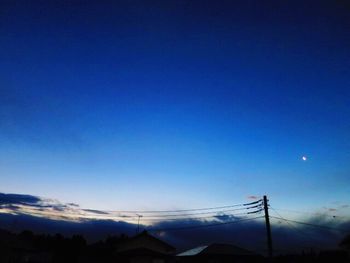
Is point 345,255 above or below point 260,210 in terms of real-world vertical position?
below

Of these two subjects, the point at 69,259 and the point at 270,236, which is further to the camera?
the point at 69,259

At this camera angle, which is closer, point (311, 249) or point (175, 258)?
point (175, 258)

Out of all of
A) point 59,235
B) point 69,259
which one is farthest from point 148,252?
point 59,235

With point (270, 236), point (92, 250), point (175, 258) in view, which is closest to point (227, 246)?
point (175, 258)

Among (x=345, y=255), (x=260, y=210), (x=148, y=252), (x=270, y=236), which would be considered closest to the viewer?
(x=270, y=236)

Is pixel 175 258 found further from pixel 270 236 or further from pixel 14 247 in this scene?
pixel 14 247

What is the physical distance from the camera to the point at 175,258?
51062mm

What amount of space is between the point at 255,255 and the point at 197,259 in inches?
303

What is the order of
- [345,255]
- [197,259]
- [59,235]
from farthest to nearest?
[59,235] < [345,255] < [197,259]

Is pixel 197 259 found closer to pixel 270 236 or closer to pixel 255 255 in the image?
pixel 255 255

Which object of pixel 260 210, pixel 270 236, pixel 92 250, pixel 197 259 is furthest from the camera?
pixel 92 250

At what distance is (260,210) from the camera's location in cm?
3922

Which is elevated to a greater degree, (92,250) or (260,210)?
(260,210)

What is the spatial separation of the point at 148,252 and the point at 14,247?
796 inches
